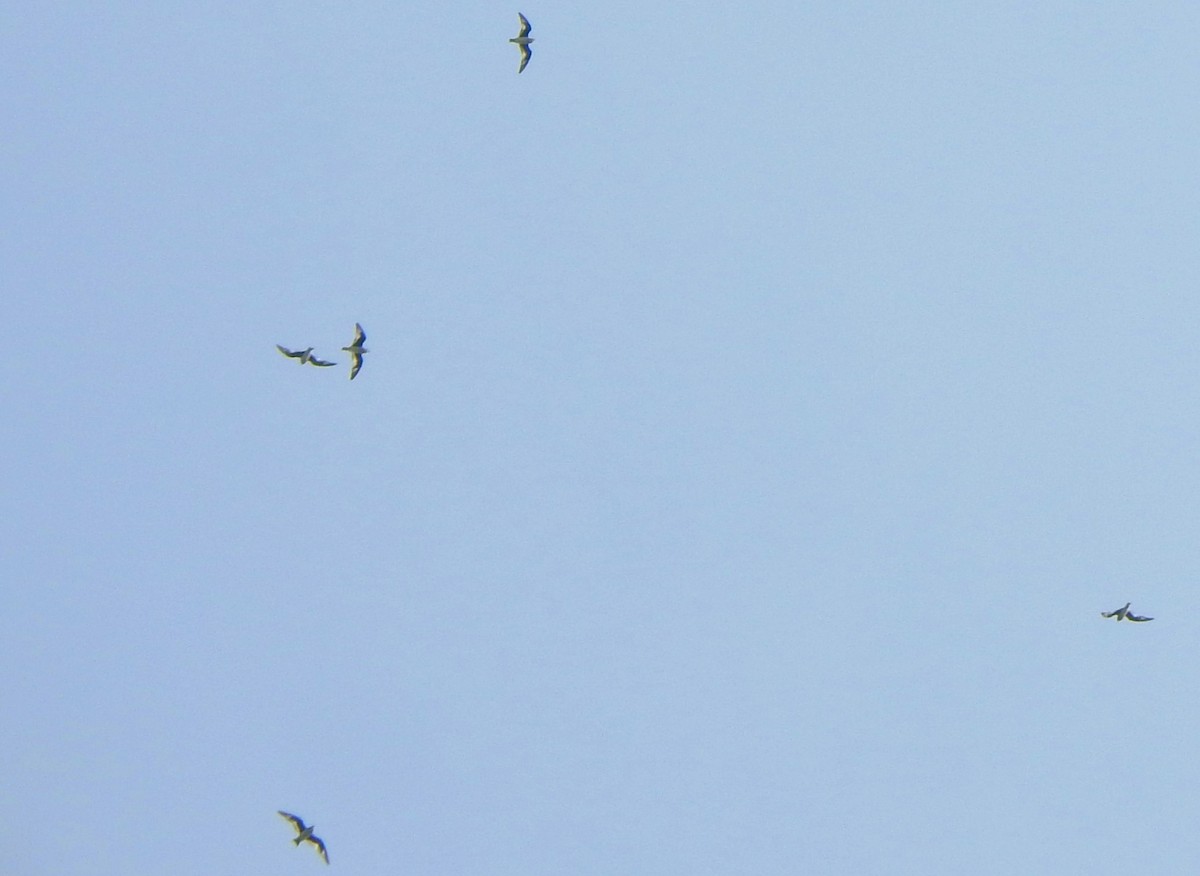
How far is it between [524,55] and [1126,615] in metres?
37.6

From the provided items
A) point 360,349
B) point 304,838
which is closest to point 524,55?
point 360,349

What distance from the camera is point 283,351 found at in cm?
4912

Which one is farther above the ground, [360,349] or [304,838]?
[360,349]

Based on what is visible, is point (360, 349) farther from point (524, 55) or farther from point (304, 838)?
point (304, 838)

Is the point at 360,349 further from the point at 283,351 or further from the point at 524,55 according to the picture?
the point at 524,55

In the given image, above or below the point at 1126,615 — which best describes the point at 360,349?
above

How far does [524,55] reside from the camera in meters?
58.9

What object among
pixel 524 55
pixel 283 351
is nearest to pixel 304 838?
pixel 283 351

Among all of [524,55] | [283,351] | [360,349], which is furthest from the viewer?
[524,55]

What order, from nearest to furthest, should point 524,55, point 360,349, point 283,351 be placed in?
point 283,351 < point 360,349 < point 524,55

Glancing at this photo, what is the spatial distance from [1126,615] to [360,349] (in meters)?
36.2

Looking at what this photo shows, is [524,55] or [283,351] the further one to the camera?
[524,55]

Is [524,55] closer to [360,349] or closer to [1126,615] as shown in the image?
[360,349]

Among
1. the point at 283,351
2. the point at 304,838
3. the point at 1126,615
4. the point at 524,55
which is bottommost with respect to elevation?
the point at 304,838
